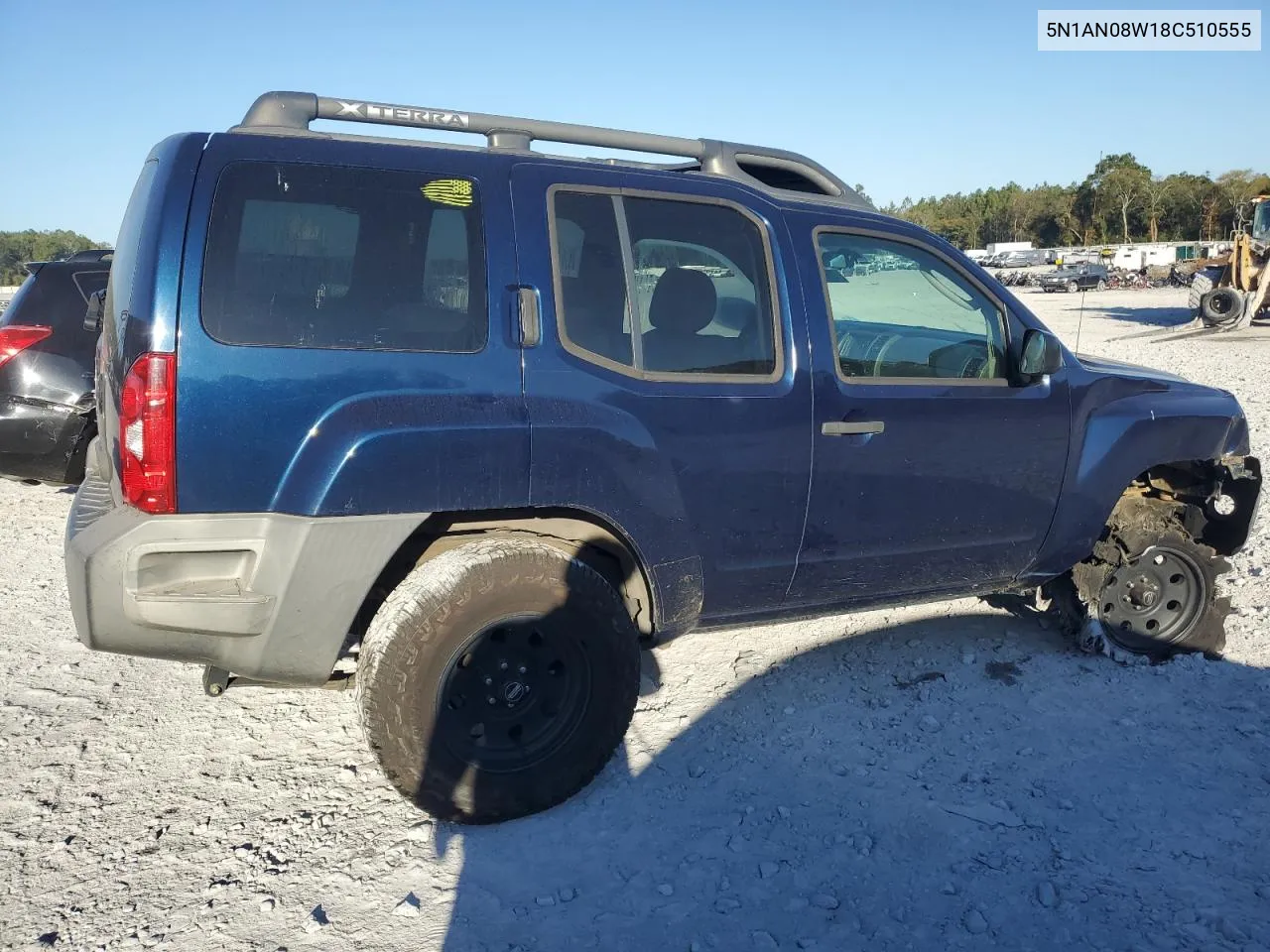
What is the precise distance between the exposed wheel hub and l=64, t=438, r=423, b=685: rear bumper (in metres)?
3.29

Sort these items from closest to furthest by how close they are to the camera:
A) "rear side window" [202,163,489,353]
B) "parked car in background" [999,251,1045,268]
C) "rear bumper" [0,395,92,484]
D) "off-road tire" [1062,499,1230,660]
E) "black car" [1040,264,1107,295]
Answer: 1. "rear side window" [202,163,489,353]
2. "off-road tire" [1062,499,1230,660]
3. "rear bumper" [0,395,92,484]
4. "black car" [1040,264,1107,295]
5. "parked car in background" [999,251,1045,268]

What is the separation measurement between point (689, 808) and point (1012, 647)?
2119mm

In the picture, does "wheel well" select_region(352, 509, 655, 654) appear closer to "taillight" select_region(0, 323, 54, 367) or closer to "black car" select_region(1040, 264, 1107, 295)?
"taillight" select_region(0, 323, 54, 367)

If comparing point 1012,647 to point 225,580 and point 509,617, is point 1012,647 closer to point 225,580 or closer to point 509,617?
point 509,617

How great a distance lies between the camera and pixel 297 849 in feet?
9.93

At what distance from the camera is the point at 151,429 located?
2607 mm

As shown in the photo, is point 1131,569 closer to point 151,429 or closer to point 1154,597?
point 1154,597

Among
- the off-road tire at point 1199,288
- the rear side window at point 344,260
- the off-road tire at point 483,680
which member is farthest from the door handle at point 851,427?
the off-road tire at point 1199,288

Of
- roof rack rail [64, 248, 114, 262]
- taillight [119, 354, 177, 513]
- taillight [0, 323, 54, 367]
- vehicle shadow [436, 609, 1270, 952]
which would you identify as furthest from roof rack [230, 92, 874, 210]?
A: roof rack rail [64, 248, 114, 262]

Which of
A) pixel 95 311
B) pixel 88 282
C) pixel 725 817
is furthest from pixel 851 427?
pixel 88 282

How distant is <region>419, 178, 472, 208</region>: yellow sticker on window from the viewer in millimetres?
2986

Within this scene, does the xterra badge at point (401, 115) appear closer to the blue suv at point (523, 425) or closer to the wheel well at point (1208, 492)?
the blue suv at point (523, 425)

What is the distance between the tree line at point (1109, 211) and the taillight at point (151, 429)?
2550 inches

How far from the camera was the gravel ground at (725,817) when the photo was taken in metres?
2.68
